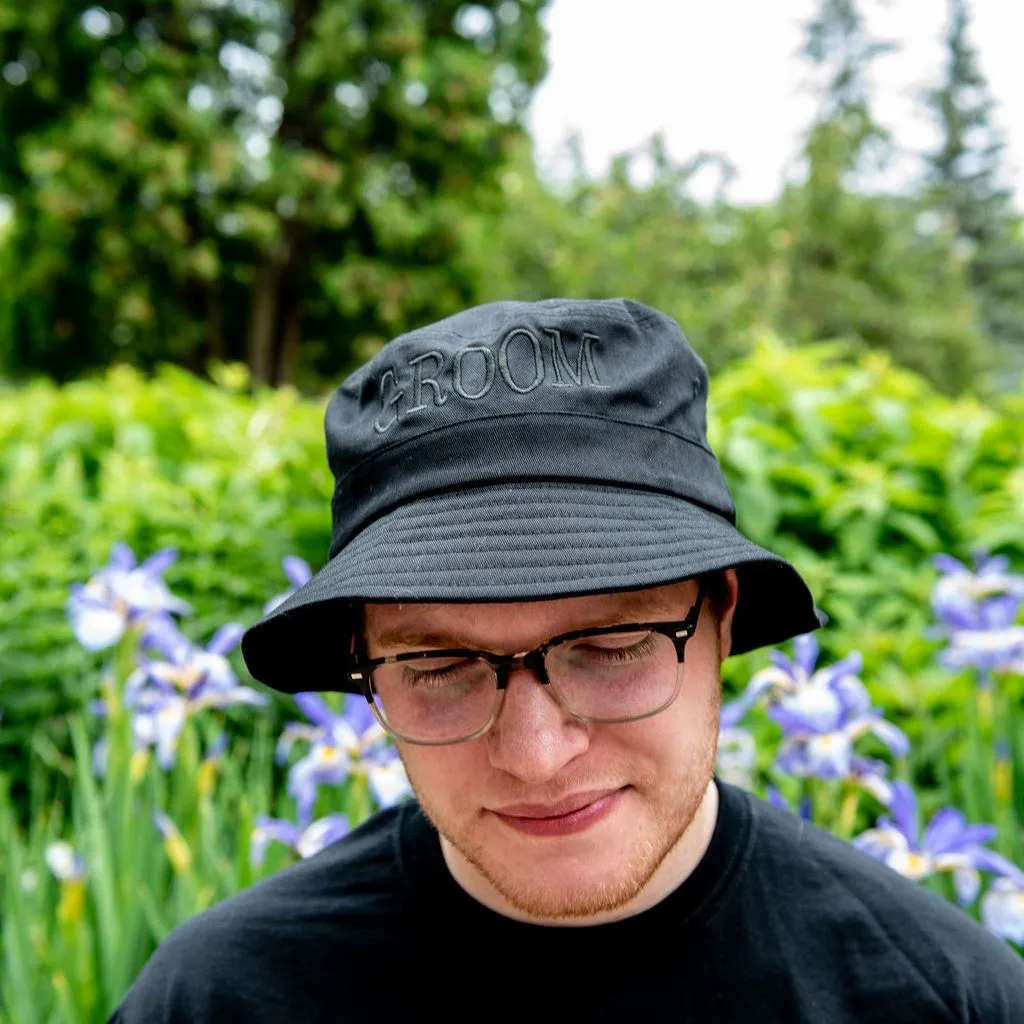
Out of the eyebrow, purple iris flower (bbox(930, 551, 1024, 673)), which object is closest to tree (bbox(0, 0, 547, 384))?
purple iris flower (bbox(930, 551, 1024, 673))

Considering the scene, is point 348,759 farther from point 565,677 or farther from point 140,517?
point 140,517

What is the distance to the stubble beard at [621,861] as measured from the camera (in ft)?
3.23

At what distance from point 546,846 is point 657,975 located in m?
0.17

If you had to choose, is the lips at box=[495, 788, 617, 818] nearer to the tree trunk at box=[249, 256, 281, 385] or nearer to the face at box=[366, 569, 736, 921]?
the face at box=[366, 569, 736, 921]

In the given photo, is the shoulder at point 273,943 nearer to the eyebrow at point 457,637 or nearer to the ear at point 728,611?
the eyebrow at point 457,637

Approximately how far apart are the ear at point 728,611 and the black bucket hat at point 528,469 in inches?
2.3

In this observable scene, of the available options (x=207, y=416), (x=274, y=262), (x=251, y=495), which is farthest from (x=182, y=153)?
(x=251, y=495)

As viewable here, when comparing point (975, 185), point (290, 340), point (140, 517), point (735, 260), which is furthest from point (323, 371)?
point (975, 185)

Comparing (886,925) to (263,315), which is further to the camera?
(263,315)

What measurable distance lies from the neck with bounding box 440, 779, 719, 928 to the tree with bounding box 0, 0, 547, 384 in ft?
36.1

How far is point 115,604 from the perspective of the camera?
1.92m

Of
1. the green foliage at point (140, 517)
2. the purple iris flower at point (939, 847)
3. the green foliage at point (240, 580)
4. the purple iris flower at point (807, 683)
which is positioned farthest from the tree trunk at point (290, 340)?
the purple iris flower at point (939, 847)

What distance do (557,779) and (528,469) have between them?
293mm

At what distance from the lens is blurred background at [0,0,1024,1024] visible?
175 cm
